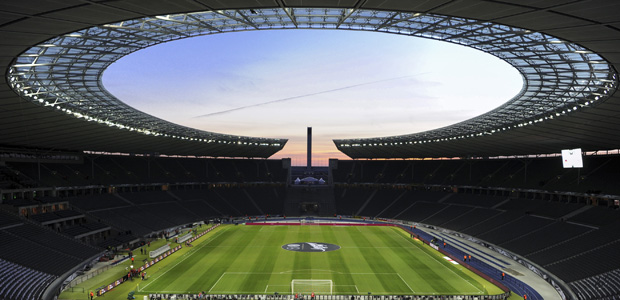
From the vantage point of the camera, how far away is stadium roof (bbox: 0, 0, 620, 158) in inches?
598

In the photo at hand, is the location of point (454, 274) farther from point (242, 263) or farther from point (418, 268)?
point (242, 263)

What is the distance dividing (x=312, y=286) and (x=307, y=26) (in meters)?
22.8

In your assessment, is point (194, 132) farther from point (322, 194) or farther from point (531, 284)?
point (531, 284)

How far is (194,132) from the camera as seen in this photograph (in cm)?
6134

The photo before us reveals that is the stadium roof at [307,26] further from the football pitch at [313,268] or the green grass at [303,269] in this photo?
the football pitch at [313,268]

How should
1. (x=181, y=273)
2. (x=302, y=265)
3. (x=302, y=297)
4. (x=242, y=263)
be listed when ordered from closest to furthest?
(x=302, y=297) → (x=181, y=273) → (x=302, y=265) → (x=242, y=263)

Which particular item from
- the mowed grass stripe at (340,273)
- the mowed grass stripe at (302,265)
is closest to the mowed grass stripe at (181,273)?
the mowed grass stripe at (302,265)

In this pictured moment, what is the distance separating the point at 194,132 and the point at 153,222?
Result: 16026mm

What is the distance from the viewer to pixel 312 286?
3391 cm

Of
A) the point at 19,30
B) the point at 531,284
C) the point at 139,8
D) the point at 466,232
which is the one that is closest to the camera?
the point at 139,8

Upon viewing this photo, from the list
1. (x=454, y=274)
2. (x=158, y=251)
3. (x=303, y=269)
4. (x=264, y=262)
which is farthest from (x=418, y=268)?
(x=158, y=251)

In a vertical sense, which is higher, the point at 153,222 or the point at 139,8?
the point at 139,8

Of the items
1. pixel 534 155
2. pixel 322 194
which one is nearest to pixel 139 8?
pixel 534 155

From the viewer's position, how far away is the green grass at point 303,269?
33.9m
